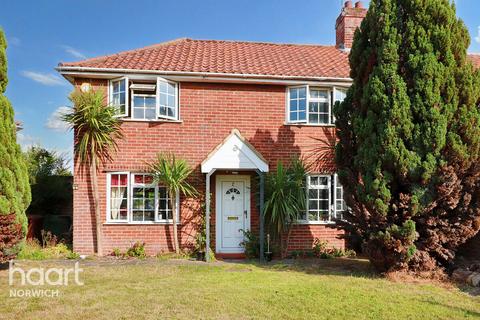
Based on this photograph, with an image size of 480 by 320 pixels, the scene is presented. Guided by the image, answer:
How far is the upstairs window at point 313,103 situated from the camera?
11.6 m

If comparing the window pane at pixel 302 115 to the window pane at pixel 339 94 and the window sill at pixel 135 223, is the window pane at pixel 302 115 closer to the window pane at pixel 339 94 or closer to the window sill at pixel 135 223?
the window pane at pixel 339 94

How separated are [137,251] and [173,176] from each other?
7.89 ft

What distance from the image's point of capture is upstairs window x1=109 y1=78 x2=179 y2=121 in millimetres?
10977

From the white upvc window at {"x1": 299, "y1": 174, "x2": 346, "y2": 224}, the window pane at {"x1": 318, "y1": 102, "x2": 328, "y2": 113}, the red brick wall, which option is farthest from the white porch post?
the window pane at {"x1": 318, "y1": 102, "x2": 328, "y2": 113}

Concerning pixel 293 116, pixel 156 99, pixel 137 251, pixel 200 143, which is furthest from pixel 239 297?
pixel 293 116

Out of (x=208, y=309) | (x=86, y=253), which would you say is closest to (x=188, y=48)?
(x=86, y=253)

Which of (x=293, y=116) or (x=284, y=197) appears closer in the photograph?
(x=284, y=197)

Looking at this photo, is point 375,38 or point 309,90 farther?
point 309,90

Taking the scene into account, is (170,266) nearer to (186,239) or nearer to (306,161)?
(186,239)

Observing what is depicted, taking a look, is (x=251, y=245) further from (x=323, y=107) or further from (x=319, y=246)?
(x=323, y=107)

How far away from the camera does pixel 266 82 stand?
11.3 meters

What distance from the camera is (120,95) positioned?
36.5ft

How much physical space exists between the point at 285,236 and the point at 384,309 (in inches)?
204

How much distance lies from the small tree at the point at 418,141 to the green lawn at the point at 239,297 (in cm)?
106
